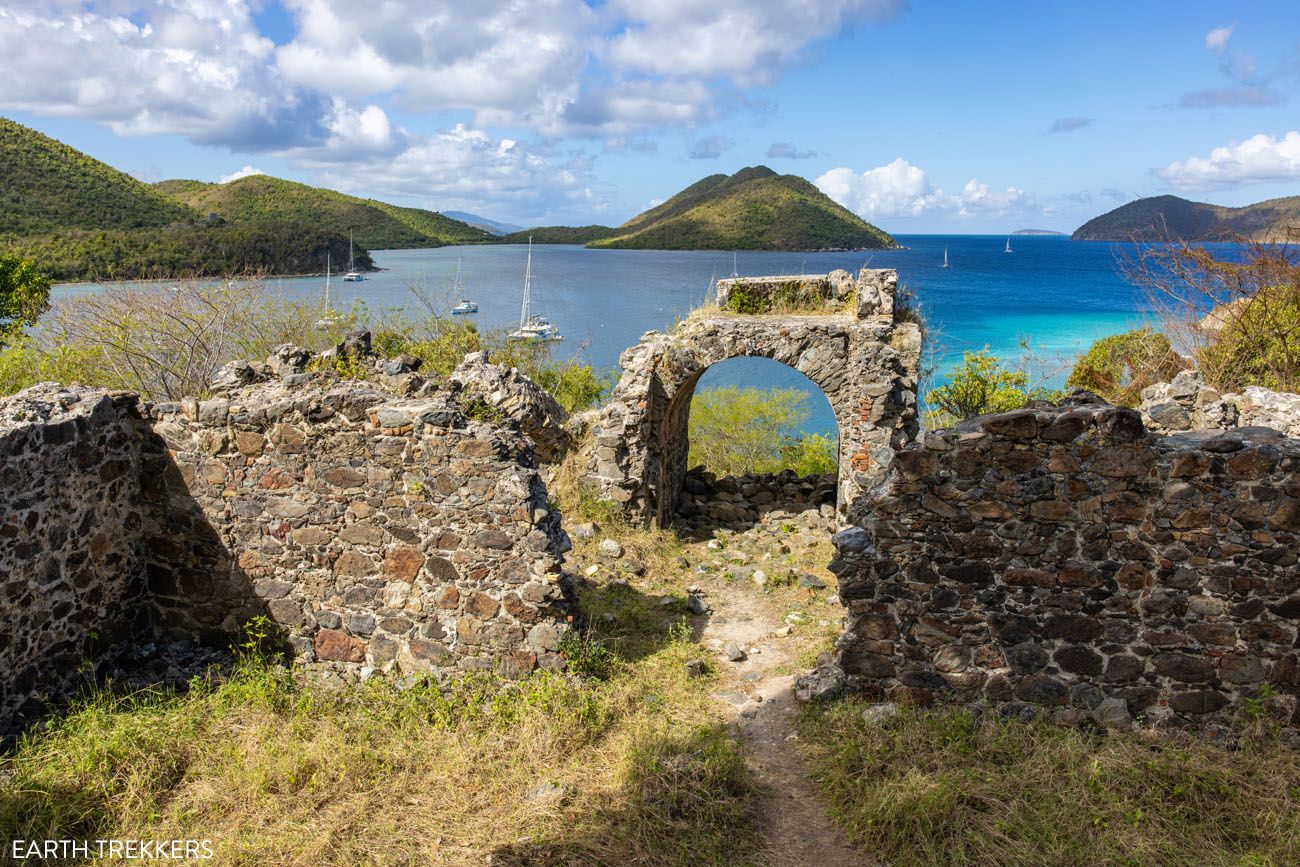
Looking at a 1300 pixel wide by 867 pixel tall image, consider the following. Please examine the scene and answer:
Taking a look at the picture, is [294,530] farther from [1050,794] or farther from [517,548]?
[1050,794]

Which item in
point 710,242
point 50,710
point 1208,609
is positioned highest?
point 710,242

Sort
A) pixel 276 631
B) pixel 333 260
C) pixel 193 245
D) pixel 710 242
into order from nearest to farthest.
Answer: pixel 276 631
pixel 193 245
pixel 333 260
pixel 710 242

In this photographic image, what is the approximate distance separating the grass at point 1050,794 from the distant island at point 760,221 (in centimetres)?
7491

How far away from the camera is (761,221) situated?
81.4 metres

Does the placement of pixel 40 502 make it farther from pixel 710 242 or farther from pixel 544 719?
pixel 710 242

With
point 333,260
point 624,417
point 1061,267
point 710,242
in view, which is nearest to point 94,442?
point 624,417

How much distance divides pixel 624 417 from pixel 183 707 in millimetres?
6337

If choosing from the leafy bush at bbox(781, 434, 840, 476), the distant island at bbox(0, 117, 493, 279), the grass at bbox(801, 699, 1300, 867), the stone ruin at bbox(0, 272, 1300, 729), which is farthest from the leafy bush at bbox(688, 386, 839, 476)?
the grass at bbox(801, 699, 1300, 867)

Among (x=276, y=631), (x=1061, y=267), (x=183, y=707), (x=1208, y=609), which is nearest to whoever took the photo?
(x=1208, y=609)

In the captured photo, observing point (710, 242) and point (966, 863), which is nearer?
point (966, 863)

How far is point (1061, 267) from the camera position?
120m

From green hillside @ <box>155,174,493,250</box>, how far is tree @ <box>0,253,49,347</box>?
78.7ft

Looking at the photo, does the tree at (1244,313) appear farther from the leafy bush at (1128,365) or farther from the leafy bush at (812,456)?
the leafy bush at (812,456)

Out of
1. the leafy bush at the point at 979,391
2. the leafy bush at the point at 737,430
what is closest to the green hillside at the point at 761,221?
the leafy bush at the point at 737,430
